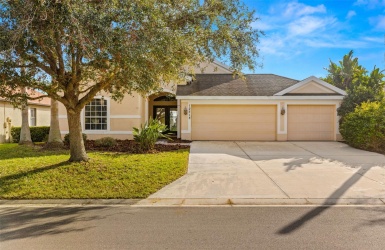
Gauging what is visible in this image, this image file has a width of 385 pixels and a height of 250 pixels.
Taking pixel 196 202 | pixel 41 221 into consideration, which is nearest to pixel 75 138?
pixel 41 221

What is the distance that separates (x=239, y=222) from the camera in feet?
14.8

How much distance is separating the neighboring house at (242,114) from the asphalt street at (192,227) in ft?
33.0

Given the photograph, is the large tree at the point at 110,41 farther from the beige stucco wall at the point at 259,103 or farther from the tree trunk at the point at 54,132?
the beige stucco wall at the point at 259,103

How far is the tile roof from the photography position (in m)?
15.3

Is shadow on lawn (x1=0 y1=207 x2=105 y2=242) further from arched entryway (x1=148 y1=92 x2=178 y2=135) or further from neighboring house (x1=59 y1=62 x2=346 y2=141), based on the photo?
arched entryway (x1=148 y1=92 x2=178 y2=135)

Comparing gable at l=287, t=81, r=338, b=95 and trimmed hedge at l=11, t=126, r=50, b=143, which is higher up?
gable at l=287, t=81, r=338, b=95

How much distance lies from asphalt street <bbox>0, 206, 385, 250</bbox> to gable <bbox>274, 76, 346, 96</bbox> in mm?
10509

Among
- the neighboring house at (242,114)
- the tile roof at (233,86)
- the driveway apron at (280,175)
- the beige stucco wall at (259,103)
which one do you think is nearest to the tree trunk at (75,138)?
the driveway apron at (280,175)

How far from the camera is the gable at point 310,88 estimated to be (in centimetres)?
1484

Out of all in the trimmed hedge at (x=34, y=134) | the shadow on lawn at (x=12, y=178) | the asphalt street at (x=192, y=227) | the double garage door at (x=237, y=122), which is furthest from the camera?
the trimmed hedge at (x=34, y=134)

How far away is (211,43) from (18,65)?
539 cm

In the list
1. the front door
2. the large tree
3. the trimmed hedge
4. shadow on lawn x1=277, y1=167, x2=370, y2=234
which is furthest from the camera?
the front door

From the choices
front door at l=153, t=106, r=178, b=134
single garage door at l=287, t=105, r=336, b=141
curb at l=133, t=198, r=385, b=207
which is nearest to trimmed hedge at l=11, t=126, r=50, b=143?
front door at l=153, t=106, r=178, b=134

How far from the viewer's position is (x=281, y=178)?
734cm
